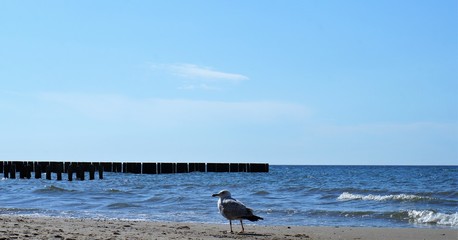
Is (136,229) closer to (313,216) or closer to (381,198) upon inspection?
(313,216)

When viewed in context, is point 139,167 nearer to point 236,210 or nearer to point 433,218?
point 433,218

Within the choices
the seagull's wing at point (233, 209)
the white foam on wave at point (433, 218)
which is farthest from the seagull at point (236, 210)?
the white foam on wave at point (433, 218)

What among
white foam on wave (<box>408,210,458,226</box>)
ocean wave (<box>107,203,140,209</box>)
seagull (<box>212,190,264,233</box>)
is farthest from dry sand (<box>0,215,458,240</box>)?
ocean wave (<box>107,203,140,209</box>)

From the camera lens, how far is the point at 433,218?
13430 mm

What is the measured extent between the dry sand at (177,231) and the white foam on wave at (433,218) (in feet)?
5.07

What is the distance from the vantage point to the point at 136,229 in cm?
1022

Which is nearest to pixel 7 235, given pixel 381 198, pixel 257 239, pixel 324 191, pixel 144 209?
pixel 257 239

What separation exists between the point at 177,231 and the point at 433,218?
5.60 metres

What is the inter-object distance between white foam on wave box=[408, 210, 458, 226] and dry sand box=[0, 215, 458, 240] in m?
1.55

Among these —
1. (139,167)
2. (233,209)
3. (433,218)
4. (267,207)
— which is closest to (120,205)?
(267,207)

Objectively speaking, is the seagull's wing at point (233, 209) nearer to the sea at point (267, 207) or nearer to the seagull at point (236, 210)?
the seagull at point (236, 210)

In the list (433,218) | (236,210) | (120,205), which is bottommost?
(433,218)

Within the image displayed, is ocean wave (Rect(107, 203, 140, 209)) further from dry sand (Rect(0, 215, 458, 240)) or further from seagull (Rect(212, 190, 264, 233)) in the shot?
seagull (Rect(212, 190, 264, 233))

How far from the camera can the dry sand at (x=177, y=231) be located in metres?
9.04
